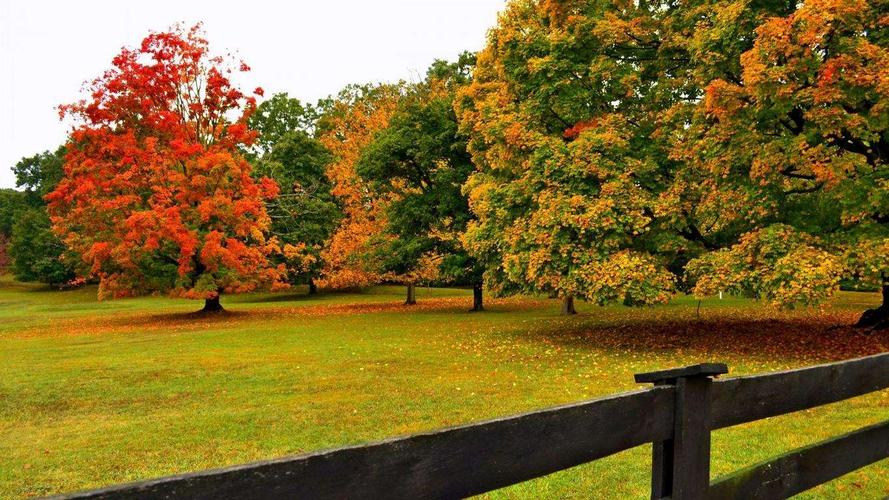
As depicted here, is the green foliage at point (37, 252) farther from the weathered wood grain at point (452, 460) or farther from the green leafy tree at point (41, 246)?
the weathered wood grain at point (452, 460)

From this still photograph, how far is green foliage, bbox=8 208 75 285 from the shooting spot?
65625 millimetres

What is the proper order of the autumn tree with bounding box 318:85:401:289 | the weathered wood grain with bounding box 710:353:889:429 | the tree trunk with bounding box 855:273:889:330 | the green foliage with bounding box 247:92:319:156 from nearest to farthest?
1. the weathered wood grain with bounding box 710:353:889:429
2. the tree trunk with bounding box 855:273:889:330
3. the autumn tree with bounding box 318:85:401:289
4. the green foliage with bounding box 247:92:319:156

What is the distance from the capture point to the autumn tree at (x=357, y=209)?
35969 mm

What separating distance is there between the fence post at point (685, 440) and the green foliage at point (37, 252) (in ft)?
243

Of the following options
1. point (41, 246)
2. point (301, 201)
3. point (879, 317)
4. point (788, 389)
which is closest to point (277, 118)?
point (301, 201)

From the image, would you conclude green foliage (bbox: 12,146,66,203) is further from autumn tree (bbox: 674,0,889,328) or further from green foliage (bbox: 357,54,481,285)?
autumn tree (bbox: 674,0,889,328)

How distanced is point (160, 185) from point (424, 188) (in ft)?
43.4

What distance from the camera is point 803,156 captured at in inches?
544

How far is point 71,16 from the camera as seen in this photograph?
733 inches

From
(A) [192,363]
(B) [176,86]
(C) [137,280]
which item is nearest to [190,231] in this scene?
(C) [137,280]

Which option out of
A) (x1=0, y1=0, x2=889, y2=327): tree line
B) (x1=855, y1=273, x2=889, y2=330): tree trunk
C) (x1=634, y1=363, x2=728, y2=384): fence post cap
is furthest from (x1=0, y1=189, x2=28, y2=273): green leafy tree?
(x1=634, y1=363, x2=728, y2=384): fence post cap

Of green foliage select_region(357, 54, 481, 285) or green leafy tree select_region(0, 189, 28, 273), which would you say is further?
green leafy tree select_region(0, 189, 28, 273)

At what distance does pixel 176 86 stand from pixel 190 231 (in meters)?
8.04

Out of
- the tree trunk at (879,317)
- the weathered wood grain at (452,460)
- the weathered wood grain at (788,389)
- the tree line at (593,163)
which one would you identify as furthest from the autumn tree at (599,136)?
the weathered wood grain at (452,460)
